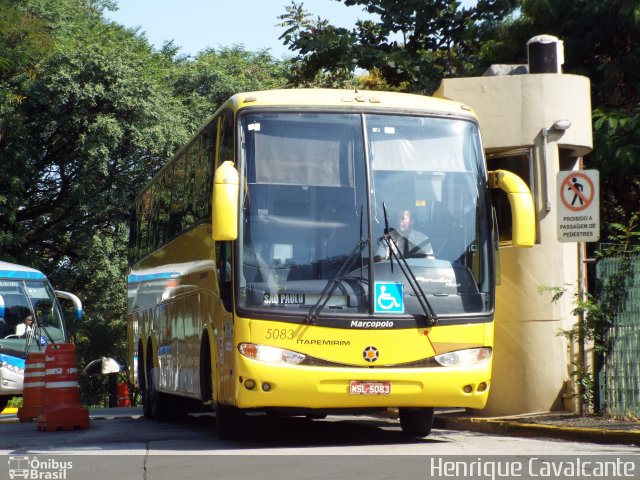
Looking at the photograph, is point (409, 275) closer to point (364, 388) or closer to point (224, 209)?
point (364, 388)

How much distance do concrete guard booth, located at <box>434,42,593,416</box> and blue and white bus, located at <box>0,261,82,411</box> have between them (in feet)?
48.3

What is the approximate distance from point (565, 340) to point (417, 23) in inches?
446

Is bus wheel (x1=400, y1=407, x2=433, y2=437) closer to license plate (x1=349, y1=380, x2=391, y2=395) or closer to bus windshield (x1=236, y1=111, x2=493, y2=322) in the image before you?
license plate (x1=349, y1=380, x2=391, y2=395)

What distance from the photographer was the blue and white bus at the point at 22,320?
2775 centimetres

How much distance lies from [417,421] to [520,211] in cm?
277

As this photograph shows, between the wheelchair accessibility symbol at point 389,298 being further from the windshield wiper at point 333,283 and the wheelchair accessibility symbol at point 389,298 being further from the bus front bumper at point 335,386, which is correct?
the bus front bumper at point 335,386

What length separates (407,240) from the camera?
12.8m

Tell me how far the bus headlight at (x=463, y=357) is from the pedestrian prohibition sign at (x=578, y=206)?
1909 millimetres

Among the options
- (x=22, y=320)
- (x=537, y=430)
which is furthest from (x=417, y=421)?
(x=22, y=320)

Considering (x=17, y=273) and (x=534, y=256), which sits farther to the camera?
(x=17, y=273)

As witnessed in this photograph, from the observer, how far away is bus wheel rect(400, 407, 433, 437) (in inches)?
546

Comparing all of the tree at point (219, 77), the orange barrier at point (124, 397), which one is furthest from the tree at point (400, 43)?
the orange barrier at point (124, 397)
